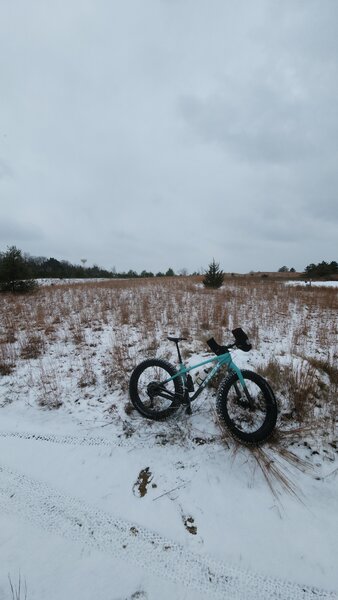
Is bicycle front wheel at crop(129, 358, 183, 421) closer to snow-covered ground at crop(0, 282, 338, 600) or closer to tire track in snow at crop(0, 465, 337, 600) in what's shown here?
snow-covered ground at crop(0, 282, 338, 600)

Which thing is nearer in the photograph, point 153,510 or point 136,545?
point 136,545

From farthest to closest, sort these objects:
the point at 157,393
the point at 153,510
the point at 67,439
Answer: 1. the point at 157,393
2. the point at 67,439
3. the point at 153,510

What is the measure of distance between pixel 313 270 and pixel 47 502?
29890mm

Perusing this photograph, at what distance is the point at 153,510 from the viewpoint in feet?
7.48

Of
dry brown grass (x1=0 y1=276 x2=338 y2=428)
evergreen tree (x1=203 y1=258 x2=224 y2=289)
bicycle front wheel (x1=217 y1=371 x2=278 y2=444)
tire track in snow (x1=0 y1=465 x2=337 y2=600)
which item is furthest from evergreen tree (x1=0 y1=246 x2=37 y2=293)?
bicycle front wheel (x1=217 y1=371 x2=278 y2=444)

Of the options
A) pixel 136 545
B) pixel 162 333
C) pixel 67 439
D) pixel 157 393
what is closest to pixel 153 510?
pixel 136 545

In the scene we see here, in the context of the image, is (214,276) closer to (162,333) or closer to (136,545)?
(162,333)

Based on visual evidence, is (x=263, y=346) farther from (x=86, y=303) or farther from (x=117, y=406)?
(x=86, y=303)

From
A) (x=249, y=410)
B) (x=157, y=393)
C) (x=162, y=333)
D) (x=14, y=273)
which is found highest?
(x=14, y=273)

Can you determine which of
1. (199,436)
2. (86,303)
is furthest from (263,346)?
(86,303)

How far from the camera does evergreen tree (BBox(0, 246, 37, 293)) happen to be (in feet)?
42.2

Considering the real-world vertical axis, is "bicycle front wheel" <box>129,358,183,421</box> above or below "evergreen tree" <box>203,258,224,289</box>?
below

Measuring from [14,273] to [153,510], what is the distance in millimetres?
13811

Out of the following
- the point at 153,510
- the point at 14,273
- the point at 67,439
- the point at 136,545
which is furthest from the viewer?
the point at 14,273
